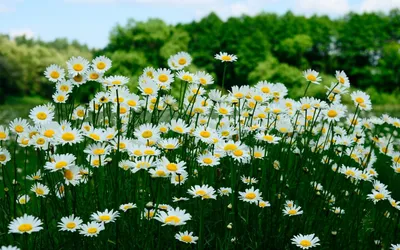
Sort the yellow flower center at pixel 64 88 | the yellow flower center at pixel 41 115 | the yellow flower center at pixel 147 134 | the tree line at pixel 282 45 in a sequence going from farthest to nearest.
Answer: the tree line at pixel 282 45, the yellow flower center at pixel 64 88, the yellow flower center at pixel 41 115, the yellow flower center at pixel 147 134

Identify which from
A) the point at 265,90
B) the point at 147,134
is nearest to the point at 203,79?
the point at 265,90

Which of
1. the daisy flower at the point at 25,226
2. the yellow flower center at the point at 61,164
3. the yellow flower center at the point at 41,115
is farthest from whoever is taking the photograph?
the yellow flower center at the point at 41,115

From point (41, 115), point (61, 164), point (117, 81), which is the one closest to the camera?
point (61, 164)

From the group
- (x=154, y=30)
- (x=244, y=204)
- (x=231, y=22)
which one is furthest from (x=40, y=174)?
(x=231, y=22)

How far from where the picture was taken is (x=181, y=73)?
308 cm

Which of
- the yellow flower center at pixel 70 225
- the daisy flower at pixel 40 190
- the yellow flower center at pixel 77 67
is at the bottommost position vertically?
the daisy flower at pixel 40 190

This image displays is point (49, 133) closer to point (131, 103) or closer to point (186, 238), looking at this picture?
point (131, 103)

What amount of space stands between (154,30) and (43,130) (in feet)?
96.2

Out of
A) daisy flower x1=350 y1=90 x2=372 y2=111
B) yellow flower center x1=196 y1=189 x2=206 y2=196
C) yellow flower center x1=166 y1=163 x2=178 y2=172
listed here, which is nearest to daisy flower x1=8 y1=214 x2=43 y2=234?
yellow flower center x1=166 y1=163 x2=178 y2=172

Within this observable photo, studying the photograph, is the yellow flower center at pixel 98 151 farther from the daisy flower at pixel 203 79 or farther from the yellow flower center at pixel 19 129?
the daisy flower at pixel 203 79

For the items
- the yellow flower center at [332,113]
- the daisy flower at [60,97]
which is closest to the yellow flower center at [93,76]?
the daisy flower at [60,97]

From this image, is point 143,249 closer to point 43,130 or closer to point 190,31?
point 43,130

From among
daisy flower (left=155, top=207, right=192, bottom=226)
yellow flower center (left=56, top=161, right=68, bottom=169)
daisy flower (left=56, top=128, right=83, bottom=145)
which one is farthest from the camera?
daisy flower (left=56, top=128, right=83, bottom=145)

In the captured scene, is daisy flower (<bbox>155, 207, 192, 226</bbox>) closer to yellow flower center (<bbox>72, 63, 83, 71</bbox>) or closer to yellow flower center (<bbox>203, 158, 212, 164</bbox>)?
yellow flower center (<bbox>203, 158, 212, 164</bbox>)
